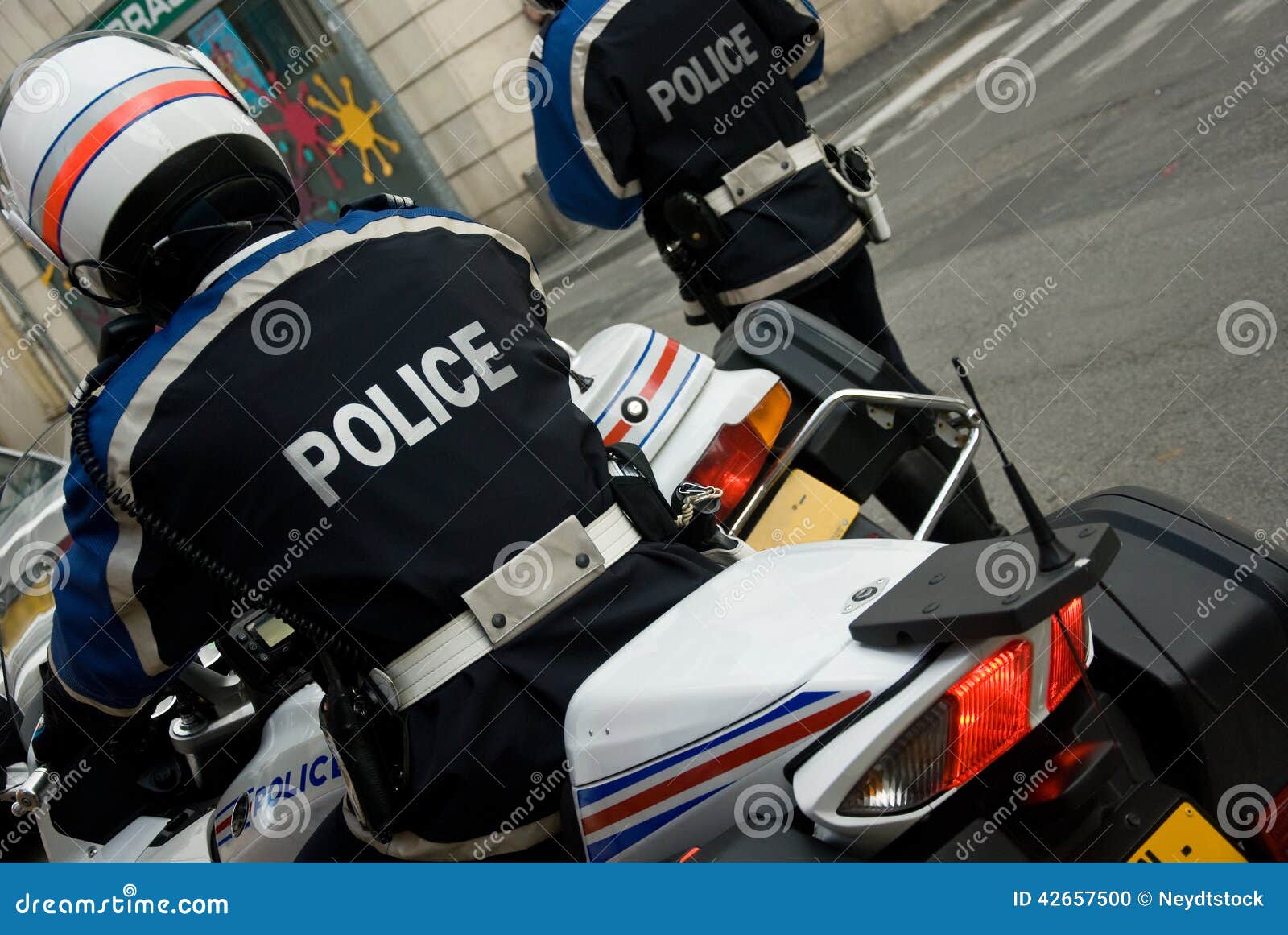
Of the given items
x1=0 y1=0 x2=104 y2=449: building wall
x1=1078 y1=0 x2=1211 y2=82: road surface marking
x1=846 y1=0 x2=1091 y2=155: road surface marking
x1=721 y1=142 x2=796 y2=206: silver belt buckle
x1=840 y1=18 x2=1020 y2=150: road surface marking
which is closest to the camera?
x1=721 y1=142 x2=796 y2=206: silver belt buckle

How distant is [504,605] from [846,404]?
107cm

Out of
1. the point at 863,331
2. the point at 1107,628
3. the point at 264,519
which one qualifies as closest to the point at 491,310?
the point at 264,519

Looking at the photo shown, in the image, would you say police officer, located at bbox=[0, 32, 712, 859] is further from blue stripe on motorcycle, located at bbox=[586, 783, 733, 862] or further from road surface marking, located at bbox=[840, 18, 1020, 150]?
road surface marking, located at bbox=[840, 18, 1020, 150]

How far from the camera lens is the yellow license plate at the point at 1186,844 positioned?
1.45m

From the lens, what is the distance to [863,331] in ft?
12.1

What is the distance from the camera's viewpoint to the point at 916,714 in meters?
1.37

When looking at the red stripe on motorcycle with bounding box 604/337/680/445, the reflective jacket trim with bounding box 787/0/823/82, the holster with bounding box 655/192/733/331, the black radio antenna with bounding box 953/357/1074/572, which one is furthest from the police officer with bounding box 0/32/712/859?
the reflective jacket trim with bounding box 787/0/823/82

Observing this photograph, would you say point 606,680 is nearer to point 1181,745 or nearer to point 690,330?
point 1181,745

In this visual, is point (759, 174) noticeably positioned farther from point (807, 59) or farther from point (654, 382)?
point (654, 382)

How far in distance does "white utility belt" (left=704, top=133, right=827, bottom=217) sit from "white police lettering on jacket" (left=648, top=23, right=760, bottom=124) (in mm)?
237

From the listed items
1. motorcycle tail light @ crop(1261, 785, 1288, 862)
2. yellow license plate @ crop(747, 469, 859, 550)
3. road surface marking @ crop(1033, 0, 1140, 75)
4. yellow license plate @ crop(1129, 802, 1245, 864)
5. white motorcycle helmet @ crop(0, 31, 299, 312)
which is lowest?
road surface marking @ crop(1033, 0, 1140, 75)

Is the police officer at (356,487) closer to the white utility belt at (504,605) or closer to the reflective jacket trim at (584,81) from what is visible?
the white utility belt at (504,605)

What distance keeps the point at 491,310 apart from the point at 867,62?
391 inches

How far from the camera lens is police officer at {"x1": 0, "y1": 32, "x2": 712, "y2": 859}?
1882 millimetres
